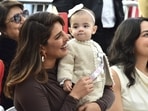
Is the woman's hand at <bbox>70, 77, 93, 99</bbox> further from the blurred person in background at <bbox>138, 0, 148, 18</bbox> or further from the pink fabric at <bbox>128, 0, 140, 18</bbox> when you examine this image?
the pink fabric at <bbox>128, 0, 140, 18</bbox>

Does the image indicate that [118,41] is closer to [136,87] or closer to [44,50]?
[136,87]

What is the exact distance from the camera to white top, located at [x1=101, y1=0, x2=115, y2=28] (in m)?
4.34

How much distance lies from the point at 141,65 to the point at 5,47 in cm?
101

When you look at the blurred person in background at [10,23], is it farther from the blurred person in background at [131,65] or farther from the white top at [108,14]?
the white top at [108,14]

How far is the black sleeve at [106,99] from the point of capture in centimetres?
252

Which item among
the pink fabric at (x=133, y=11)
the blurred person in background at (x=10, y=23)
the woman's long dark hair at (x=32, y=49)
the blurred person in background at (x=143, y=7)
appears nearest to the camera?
the woman's long dark hair at (x=32, y=49)

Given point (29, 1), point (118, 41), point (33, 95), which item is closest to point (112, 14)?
point (118, 41)

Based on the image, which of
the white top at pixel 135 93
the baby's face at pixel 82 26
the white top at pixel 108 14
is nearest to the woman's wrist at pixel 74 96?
the baby's face at pixel 82 26

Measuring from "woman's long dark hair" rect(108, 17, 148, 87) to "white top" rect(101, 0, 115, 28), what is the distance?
118 centimetres

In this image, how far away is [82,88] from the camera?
2395 mm

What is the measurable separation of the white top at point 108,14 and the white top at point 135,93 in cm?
129

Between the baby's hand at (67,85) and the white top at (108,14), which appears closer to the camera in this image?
the baby's hand at (67,85)

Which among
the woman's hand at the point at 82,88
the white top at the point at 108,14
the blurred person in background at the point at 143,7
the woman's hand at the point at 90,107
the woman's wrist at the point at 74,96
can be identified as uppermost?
the blurred person in background at the point at 143,7

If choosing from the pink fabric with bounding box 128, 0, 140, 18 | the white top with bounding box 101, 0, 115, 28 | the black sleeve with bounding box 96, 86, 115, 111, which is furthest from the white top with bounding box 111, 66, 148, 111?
the pink fabric with bounding box 128, 0, 140, 18
